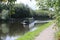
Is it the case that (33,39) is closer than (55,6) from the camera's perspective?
No


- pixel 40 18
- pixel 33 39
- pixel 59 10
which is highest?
pixel 59 10

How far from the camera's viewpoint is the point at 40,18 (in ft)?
116

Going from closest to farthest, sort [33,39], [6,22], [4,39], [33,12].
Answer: [33,39], [4,39], [6,22], [33,12]

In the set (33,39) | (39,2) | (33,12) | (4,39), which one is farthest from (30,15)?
(39,2)

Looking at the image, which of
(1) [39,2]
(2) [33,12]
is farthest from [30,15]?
(1) [39,2]

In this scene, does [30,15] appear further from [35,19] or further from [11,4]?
[11,4]

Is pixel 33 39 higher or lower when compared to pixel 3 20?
higher

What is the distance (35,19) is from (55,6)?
28.2 meters

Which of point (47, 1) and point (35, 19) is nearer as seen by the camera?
point (47, 1)

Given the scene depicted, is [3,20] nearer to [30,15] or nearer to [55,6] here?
[30,15]

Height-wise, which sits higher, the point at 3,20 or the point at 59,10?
the point at 59,10

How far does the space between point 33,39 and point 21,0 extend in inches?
619

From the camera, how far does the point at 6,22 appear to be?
30719mm

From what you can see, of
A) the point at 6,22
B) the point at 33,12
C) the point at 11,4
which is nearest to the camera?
the point at 11,4
